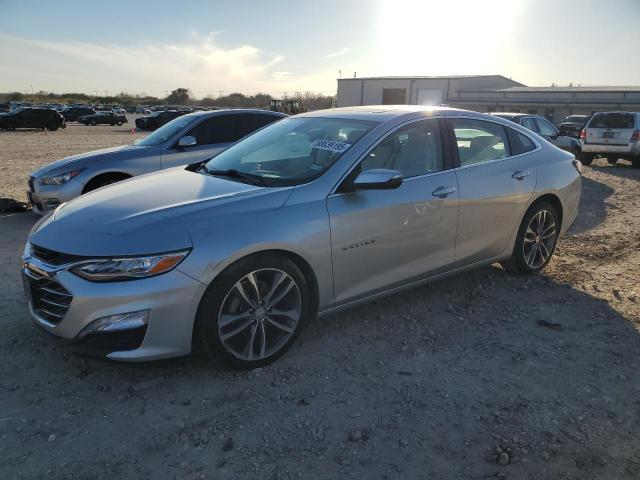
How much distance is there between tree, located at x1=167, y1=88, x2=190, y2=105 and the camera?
12012 cm

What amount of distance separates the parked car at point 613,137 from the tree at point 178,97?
376 ft

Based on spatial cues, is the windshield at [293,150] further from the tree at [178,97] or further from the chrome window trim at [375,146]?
the tree at [178,97]

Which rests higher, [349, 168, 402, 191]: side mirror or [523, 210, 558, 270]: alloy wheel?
[349, 168, 402, 191]: side mirror

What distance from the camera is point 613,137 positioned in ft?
51.4

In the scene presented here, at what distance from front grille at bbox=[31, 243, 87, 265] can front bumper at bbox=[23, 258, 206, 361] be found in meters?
0.05

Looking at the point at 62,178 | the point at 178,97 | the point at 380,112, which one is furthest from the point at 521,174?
the point at 178,97

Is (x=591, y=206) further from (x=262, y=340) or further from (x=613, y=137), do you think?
(x=613, y=137)

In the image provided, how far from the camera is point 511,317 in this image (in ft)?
13.7

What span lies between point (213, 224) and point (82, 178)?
428cm

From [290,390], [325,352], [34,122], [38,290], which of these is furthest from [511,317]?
[34,122]

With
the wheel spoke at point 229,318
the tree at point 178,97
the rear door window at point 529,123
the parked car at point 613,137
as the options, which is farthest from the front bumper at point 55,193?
the tree at point 178,97

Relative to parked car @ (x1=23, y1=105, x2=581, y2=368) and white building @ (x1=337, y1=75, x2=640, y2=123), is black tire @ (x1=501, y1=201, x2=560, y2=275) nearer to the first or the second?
parked car @ (x1=23, y1=105, x2=581, y2=368)

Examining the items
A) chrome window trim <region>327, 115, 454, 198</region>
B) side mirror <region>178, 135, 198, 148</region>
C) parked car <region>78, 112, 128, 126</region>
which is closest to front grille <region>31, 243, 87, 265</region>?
chrome window trim <region>327, 115, 454, 198</region>

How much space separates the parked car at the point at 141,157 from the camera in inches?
257
